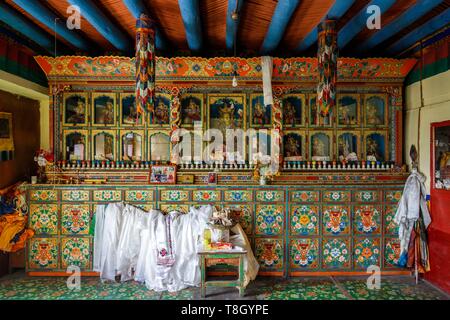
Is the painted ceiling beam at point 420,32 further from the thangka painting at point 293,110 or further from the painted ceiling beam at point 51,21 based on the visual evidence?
the painted ceiling beam at point 51,21

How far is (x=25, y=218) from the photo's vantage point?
5.26 metres

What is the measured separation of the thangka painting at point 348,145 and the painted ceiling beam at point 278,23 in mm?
2241

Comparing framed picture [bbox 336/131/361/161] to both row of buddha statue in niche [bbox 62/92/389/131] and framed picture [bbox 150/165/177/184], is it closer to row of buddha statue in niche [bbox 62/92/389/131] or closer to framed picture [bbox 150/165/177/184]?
row of buddha statue in niche [bbox 62/92/389/131]

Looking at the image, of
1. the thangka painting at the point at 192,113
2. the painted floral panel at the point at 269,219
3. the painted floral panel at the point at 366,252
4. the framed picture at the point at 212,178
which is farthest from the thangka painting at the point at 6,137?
the painted floral panel at the point at 366,252

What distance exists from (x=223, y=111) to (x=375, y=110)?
3.07m

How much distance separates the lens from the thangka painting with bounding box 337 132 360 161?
19.7ft

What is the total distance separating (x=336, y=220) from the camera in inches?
211

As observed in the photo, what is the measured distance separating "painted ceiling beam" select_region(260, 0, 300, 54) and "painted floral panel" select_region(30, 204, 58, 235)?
4762 millimetres

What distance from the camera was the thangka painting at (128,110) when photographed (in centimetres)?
596

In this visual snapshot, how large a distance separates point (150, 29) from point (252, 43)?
7.03 feet

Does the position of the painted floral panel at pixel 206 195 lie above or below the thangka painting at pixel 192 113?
below

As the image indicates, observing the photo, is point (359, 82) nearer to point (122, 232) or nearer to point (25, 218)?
point (122, 232)

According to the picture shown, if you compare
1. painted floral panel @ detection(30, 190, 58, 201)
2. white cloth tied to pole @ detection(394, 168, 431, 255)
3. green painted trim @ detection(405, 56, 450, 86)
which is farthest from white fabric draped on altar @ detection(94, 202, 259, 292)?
green painted trim @ detection(405, 56, 450, 86)
